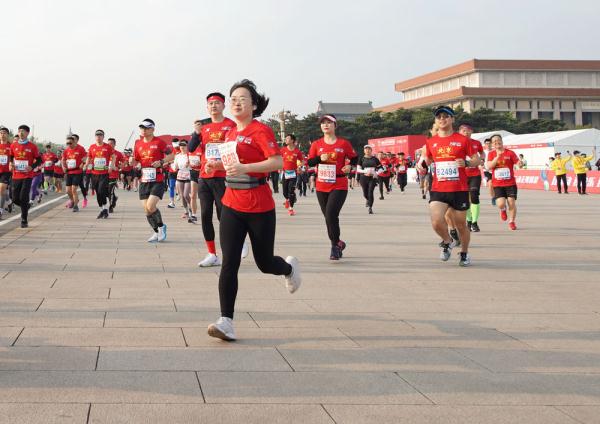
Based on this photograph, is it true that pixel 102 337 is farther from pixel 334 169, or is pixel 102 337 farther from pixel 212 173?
pixel 334 169

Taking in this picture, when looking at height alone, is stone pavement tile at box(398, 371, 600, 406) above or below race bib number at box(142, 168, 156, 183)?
below

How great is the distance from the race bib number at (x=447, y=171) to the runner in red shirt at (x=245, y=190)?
408cm

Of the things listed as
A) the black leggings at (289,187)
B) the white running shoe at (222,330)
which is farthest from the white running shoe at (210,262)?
the black leggings at (289,187)

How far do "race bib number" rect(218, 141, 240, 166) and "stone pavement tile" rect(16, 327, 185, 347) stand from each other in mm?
1198

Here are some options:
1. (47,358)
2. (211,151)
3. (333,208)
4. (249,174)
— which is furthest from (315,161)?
(47,358)

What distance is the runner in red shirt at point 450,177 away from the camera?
920cm

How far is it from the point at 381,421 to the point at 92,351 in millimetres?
1998

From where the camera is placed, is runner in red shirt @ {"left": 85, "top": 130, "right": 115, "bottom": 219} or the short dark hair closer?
the short dark hair

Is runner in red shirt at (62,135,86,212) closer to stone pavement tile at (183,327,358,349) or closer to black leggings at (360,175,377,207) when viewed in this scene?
black leggings at (360,175,377,207)

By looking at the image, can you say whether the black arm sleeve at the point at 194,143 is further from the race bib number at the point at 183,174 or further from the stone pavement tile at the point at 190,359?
the race bib number at the point at 183,174

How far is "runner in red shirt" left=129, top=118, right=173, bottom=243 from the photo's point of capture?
38.9ft

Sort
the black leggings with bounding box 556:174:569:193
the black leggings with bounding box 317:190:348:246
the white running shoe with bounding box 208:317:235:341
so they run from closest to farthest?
the white running shoe with bounding box 208:317:235:341 < the black leggings with bounding box 317:190:348:246 < the black leggings with bounding box 556:174:569:193

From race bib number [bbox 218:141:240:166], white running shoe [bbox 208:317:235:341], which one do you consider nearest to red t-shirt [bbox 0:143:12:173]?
race bib number [bbox 218:141:240:166]

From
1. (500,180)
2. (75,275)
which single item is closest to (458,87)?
(500,180)
